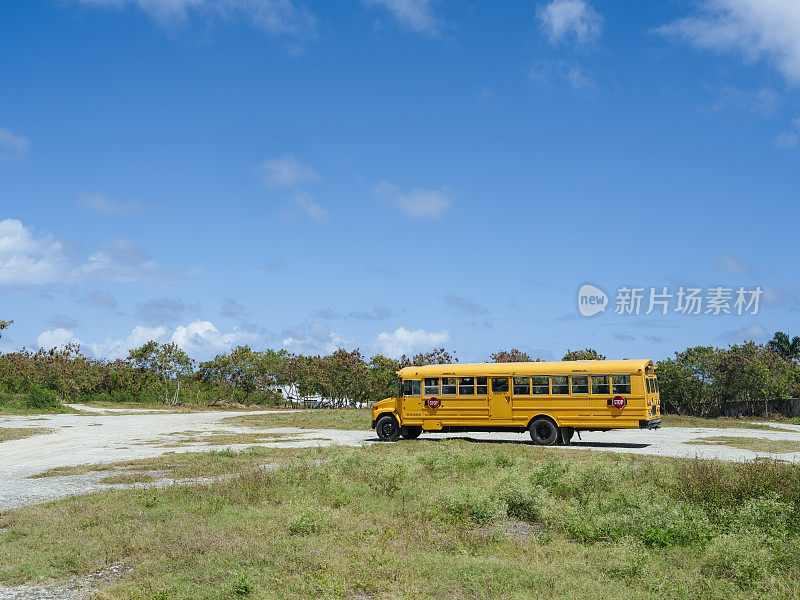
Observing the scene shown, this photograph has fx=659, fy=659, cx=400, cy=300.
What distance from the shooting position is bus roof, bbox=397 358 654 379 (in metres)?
22.1

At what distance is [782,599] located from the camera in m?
6.22

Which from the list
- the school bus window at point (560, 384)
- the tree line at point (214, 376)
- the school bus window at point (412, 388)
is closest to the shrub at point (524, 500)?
the school bus window at point (560, 384)

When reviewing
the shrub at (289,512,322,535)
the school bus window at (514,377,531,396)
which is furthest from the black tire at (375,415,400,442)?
the shrub at (289,512,322,535)

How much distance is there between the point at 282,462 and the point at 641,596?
11.8 metres

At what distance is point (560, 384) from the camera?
74.1 ft

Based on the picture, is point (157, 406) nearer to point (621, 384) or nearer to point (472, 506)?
point (621, 384)

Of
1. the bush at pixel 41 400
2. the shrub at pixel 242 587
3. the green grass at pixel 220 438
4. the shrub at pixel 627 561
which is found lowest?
the shrub at pixel 242 587

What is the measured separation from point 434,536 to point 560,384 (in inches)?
A: 575

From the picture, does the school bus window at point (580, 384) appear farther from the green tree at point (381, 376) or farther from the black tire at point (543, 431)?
the green tree at point (381, 376)

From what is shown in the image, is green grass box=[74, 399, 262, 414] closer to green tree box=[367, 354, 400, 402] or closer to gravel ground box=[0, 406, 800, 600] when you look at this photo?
green tree box=[367, 354, 400, 402]

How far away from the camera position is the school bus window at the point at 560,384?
22491 millimetres

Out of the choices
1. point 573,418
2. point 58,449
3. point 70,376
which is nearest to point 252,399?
point 70,376

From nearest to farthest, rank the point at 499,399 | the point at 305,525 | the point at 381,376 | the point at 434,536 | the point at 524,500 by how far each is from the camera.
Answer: the point at 434,536 → the point at 305,525 → the point at 524,500 → the point at 499,399 → the point at 381,376

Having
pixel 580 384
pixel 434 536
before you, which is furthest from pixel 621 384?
pixel 434 536
